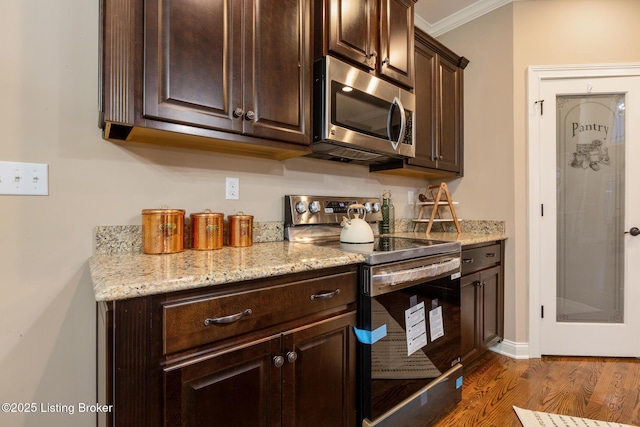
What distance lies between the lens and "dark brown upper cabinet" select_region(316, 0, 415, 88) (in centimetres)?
154

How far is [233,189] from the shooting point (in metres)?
1.60

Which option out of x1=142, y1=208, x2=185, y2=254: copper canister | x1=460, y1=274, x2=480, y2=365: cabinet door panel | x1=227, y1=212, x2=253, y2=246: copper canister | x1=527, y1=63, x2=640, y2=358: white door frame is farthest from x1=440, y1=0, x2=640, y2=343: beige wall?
x1=142, y1=208, x2=185, y2=254: copper canister

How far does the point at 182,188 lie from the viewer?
4.74 ft

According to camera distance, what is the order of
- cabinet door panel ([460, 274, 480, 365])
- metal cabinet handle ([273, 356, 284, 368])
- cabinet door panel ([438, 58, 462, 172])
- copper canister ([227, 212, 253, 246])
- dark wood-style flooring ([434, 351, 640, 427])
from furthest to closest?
cabinet door panel ([438, 58, 462, 172]) < cabinet door panel ([460, 274, 480, 365]) < dark wood-style flooring ([434, 351, 640, 427]) < copper canister ([227, 212, 253, 246]) < metal cabinet handle ([273, 356, 284, 368])

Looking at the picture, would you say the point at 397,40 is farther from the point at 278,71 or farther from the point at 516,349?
the point at 516,349

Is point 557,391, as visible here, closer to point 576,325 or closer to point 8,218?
point 576,325

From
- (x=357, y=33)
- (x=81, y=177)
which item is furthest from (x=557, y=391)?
(x=81, y=177)

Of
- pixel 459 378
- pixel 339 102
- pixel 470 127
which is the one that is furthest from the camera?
pixel 470 127

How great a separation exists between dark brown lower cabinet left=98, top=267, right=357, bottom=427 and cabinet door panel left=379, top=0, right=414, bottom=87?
4.25 feet

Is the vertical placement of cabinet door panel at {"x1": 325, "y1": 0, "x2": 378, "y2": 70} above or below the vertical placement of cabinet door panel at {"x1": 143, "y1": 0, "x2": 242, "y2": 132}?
above

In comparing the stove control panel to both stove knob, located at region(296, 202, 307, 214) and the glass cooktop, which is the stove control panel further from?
the glass cooktop

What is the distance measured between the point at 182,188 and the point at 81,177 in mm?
375

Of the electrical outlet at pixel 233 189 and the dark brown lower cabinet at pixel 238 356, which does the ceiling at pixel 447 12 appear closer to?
the electrical outlet at pixel 233 189

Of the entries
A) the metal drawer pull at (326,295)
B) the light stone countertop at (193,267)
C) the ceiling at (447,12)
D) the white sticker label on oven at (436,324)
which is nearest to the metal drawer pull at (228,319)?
the light stone countertop at (193,267)
